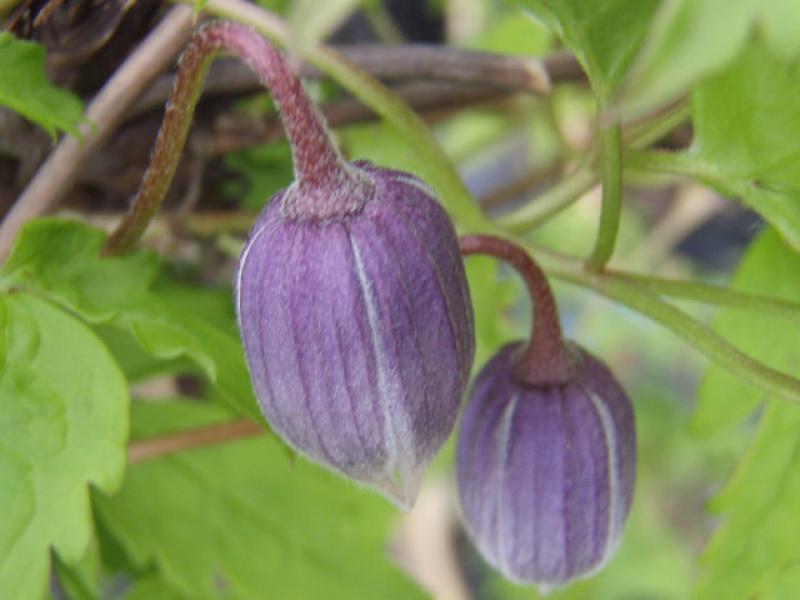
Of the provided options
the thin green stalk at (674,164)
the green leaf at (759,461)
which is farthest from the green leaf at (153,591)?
the thin green stalk at (674,164)

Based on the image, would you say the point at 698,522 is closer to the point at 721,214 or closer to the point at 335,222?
the point at 721,214

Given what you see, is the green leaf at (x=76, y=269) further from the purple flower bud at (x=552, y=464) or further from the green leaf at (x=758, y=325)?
the green leaf at (x=758, y=325)

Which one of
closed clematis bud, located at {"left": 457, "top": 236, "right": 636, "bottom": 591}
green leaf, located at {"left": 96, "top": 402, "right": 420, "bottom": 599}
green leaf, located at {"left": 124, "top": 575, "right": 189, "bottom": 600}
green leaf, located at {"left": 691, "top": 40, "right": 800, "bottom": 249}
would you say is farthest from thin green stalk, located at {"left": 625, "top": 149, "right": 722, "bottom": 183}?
green leaf, located at {"left": 124, "top": 575, "right": 189, "bottom": 600}

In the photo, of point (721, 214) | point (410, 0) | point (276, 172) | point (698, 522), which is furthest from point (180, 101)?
point (698, 522)

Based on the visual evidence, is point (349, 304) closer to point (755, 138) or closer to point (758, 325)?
point (755, 138)

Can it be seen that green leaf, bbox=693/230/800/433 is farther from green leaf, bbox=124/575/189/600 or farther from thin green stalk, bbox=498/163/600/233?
green leaf, bbox=124/575/189/600

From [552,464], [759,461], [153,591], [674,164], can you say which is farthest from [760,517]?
[153,591]
